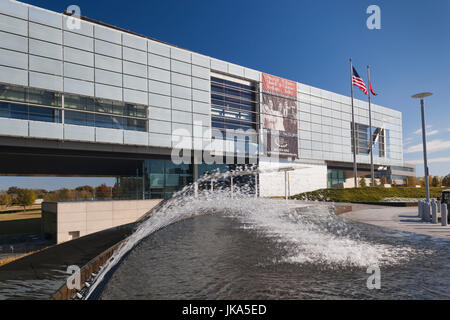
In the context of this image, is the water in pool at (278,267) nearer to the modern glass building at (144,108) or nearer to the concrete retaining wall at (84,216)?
the concrete retaining wall at (84,216)

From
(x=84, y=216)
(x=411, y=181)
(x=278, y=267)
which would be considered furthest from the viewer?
(x=411, y=181)

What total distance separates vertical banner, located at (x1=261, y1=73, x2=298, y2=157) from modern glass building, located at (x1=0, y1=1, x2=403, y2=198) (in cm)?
17

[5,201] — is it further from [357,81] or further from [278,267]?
[278,267]

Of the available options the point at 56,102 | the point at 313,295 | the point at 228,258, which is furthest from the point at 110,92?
the point at 313,295

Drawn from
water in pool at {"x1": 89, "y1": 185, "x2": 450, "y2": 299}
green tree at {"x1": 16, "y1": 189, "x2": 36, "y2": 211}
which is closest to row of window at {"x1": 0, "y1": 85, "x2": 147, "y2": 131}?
water in pool at {"x1": 89, "y1": 185, "x2": 450, "y2": 299}

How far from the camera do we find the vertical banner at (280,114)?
1751 inches

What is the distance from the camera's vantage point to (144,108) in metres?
32.8

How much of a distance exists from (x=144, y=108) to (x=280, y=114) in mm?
22499

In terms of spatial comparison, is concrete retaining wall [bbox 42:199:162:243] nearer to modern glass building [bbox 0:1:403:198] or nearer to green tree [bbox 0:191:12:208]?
modern glass building [bbox 0:1:403:198]

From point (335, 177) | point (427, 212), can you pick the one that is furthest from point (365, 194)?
point (427, 212)

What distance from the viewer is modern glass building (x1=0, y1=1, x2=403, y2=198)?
26203mm

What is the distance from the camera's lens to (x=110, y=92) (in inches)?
1201

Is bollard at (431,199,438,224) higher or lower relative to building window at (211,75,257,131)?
lower
